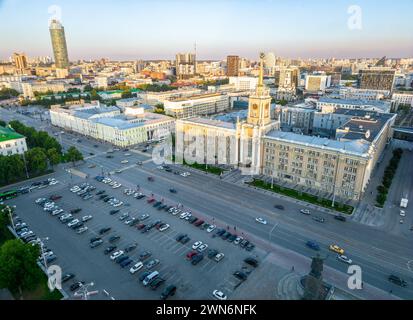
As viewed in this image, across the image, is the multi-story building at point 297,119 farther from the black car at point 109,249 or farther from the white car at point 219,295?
the white car at point 219,295

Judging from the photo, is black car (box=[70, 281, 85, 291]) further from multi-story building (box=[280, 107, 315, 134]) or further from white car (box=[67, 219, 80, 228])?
multi-story building (box=[280, 107, 315, 134])

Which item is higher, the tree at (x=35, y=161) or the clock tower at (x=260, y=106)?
the clock tower at (x=260, y=106)

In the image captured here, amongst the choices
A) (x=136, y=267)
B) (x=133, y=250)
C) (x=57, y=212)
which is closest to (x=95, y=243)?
(x=133, y=250)

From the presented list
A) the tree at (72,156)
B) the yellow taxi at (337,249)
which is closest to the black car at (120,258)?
the yellow taxi at (337,249)

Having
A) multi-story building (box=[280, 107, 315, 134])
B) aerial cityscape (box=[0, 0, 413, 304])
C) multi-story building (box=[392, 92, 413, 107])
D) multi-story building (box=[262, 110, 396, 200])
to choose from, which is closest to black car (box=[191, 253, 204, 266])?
aerial cityscape (box=[0, 0, 413, 304])

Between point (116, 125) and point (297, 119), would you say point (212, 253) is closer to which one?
point (116, 125)
